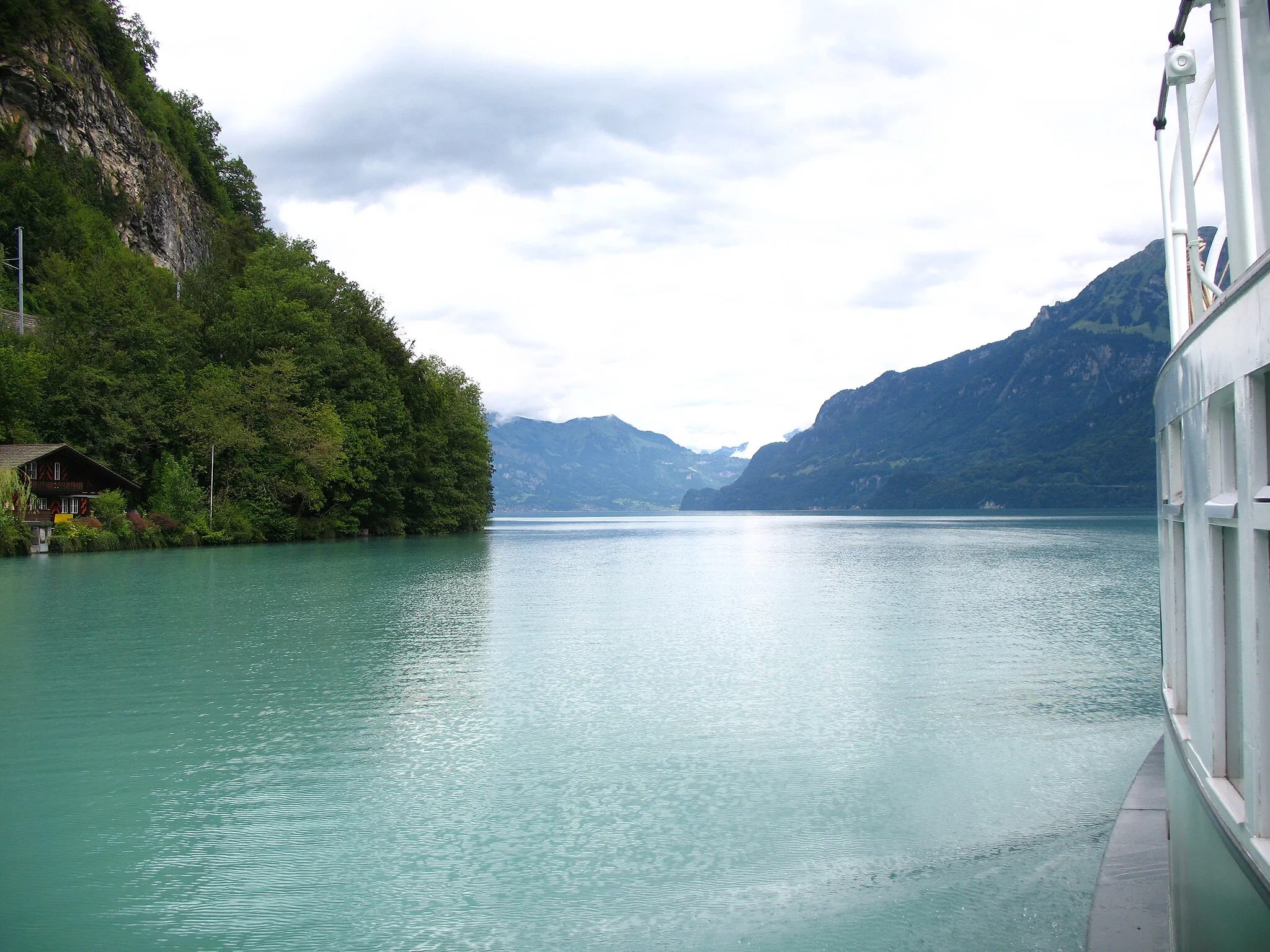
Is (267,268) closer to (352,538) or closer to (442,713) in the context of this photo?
(352,538)

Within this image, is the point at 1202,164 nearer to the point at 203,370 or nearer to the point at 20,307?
the point at 203,370

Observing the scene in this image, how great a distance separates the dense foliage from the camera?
59312mm

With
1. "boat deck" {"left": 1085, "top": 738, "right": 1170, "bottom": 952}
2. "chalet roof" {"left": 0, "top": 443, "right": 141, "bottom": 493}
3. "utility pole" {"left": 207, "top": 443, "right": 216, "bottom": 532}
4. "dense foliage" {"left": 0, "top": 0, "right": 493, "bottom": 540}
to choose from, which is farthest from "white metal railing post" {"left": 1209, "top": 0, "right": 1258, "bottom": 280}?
"utility pole" {"left": 207, "top": 443, "right": 216, "bottom": 532}

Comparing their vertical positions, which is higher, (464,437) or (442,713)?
(464,437)

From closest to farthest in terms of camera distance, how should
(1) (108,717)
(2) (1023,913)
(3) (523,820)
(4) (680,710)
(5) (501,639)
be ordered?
(2) (1023,913) → (3) (523,820) → (1) (108,717) → (4) (680,710) → (5) (501,639)

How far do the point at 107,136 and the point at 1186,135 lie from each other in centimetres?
8467

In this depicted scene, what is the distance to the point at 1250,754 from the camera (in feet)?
14.6

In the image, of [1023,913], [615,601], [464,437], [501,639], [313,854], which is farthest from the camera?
[464,437]

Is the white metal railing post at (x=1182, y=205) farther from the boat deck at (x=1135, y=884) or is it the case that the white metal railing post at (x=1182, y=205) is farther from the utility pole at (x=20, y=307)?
the utility pole at (x=20, y=307)

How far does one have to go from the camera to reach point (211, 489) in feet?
200

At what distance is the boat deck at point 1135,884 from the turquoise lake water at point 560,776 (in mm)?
391

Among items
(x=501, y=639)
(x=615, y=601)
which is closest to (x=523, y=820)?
(x=501, y=639)

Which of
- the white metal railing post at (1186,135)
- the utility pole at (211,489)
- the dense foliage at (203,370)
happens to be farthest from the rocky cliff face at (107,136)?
the white metal railing post at (1186,135)

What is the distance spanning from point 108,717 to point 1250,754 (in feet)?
45.7
